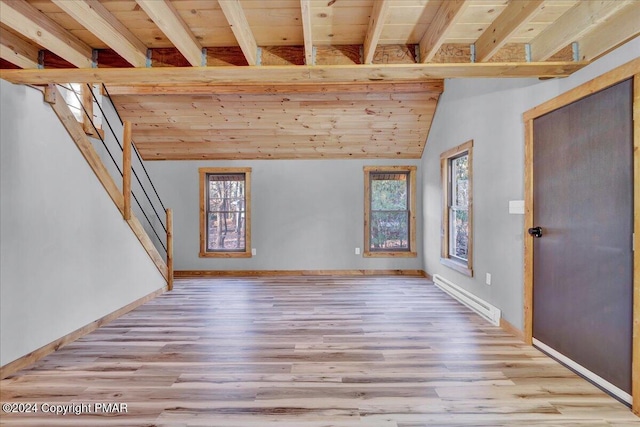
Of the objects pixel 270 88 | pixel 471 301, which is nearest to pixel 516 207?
pixel 471 301

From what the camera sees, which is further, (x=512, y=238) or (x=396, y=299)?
(x=396, y=299)

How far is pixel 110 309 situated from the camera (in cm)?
364

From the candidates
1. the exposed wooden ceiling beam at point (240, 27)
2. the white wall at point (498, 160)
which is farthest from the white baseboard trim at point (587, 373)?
the exposed wooden ceiling beam at point (240, 27)

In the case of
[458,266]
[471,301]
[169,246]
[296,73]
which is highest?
[296,73]

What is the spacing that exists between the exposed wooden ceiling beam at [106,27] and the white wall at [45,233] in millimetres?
1026

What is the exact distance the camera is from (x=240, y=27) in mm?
2059

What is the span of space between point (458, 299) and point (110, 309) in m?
4.12

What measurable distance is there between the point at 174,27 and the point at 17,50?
1.30 metres

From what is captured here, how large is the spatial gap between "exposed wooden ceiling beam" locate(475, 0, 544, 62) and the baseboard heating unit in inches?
97.5

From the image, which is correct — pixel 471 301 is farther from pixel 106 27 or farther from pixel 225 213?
pixel 225 213

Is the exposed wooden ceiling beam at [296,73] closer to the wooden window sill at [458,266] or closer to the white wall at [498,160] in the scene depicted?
the white wall at [498,160]

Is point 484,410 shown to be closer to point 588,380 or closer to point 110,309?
point 588,380

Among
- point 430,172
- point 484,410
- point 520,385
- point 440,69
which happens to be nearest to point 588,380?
point 520,385

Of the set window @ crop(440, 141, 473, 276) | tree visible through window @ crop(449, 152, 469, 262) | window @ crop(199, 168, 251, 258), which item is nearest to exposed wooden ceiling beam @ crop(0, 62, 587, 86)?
window @ crop(440, 141, 473, 276)
